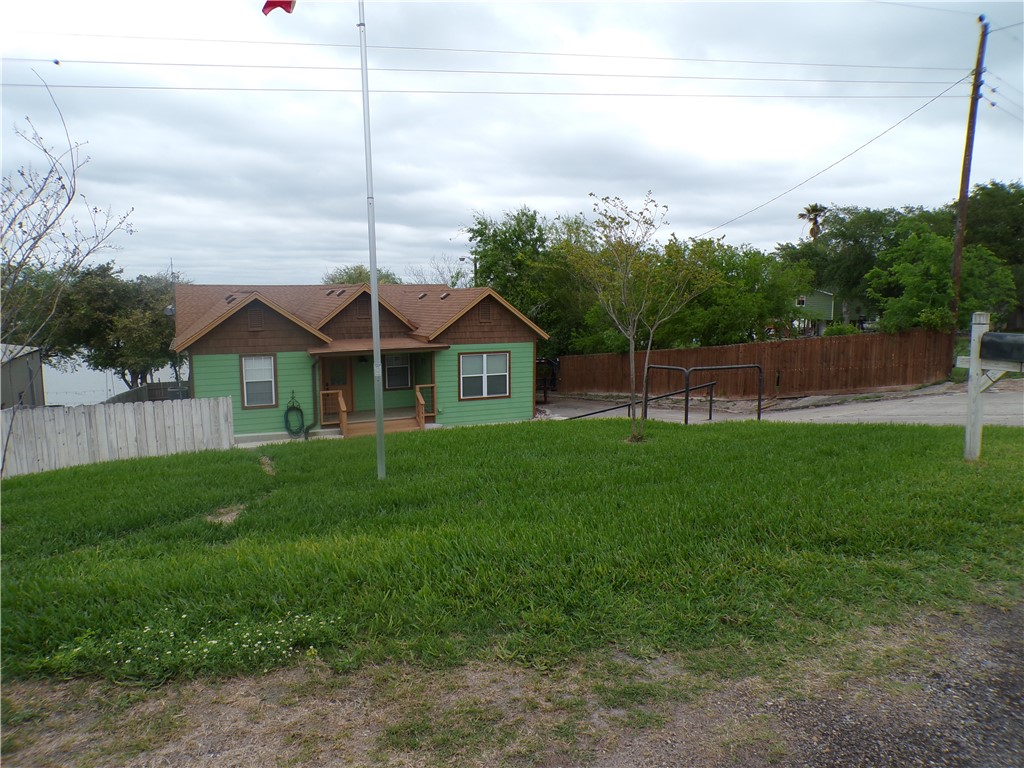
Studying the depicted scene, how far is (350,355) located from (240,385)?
3.04 metres

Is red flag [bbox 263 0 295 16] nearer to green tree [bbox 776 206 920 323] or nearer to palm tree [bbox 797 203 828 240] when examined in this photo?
green tree [bbox 776 206 920 323]

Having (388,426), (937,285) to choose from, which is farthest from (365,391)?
(937,285)

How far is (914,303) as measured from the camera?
20.4 metres

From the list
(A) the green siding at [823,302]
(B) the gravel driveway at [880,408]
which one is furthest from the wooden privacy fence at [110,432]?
(A) the green siding at [823,302]

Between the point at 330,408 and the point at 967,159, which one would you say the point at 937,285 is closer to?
the point at 967,159

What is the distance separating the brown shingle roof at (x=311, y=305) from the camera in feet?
61.0

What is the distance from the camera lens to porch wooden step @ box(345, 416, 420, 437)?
62.6ft

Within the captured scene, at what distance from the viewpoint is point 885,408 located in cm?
1669

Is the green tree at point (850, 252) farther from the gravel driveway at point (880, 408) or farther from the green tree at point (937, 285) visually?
the gravel driveway at point (880, 408)

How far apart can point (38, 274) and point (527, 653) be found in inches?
230

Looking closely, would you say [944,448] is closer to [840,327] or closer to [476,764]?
[476,764]

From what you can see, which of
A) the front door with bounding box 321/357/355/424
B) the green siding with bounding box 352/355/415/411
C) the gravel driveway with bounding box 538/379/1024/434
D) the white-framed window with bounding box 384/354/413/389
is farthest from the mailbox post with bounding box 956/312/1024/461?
the white-framed window with bounding box 384/354/413/389

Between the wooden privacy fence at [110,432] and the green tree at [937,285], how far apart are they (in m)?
18.5

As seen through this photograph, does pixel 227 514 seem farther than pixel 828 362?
No
